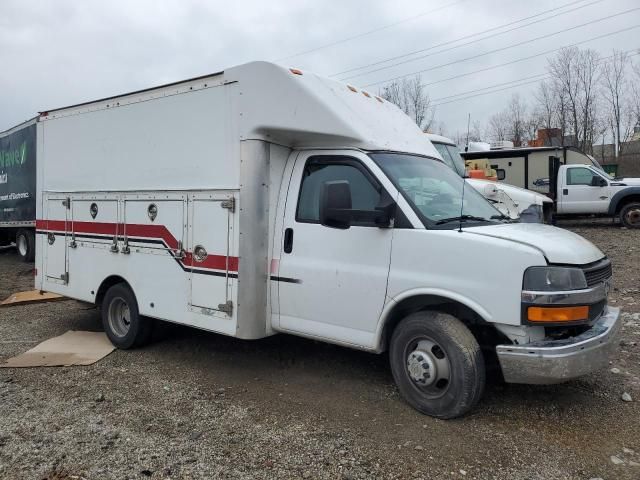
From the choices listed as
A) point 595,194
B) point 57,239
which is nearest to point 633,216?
point 595,194

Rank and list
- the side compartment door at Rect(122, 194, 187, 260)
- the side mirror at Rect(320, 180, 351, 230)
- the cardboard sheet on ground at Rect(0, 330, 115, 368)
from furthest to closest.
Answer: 1. the cardboard sheet on ground at Rect(0, 330, 115, 368)
2. the side compartment door at Rect(122, 194, 187, 260)
3. the side mirror at Rect(320, 180, 351, 230)

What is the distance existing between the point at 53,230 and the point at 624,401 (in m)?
6.41

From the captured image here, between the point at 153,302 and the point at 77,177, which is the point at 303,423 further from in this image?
the point at 77,177

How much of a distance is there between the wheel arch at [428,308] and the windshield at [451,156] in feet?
21.3

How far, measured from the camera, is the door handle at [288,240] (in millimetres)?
4684

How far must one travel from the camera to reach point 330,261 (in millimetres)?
4430

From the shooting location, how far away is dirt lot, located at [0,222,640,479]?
3.41 m

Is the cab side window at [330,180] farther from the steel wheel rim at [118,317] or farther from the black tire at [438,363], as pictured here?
the steel wheel rim at [118,317]

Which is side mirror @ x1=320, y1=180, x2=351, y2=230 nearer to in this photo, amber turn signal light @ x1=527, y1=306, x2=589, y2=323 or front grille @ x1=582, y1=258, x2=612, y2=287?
amber turn signal light @ x1=527, y1=306, x2=589, y2=323

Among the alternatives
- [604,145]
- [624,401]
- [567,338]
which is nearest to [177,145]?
[567,338]

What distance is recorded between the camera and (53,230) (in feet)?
22.0

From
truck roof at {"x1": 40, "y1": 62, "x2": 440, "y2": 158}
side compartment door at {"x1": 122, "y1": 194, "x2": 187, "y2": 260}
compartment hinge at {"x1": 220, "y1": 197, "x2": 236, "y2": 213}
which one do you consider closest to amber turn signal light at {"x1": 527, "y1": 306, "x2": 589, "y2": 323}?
truck roof at {"x1": 40, "y1": 62, "x2": 440, "y2": 158}

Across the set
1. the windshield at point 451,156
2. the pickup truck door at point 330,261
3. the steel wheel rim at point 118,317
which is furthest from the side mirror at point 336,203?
the windshield at point 451,156

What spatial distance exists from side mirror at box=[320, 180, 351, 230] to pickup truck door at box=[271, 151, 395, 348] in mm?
203
